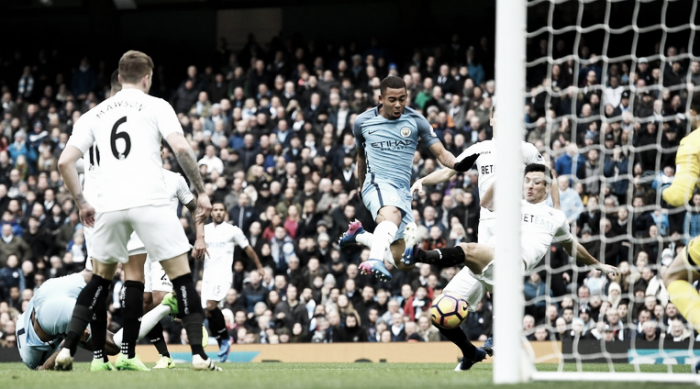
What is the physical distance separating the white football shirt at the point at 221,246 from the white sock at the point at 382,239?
509 cm

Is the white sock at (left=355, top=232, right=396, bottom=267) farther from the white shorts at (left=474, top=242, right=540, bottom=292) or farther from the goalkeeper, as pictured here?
the goalkeeper

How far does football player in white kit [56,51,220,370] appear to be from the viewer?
6711mm

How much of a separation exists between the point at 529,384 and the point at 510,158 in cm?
125

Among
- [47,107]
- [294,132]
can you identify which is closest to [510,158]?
[294,132]

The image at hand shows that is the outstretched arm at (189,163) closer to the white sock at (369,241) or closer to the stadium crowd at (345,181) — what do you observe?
the white sock at (369,241)

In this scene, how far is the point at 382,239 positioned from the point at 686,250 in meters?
2.55

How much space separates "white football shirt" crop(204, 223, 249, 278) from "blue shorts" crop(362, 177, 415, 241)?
467 cm

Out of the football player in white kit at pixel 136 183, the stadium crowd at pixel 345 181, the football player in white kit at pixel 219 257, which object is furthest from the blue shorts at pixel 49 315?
the stadium crowd at pixel 345 181

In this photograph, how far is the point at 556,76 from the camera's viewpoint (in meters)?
16.4

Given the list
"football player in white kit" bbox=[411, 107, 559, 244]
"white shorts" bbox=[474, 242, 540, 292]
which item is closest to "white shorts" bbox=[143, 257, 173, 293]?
"football player in white kit" bbox=[411, 107, 559, 244]

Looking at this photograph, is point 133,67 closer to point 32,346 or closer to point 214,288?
point 32,346

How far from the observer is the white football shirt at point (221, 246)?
13.4 meters

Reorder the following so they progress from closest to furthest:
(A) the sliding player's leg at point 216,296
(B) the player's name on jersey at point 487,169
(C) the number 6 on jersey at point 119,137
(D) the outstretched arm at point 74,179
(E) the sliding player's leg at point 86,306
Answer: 1. (C) the number 6 on jersey at point 119,137
2. (D) the outstretched arm at point 74,179
3. (E) the sliding player's leg at point 86,306
4. (B) the player's name on jersey at point 487,169
5. (A) the sliding player's leg at point 216,296

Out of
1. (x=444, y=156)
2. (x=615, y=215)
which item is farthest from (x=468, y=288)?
(x=615, y=215)
